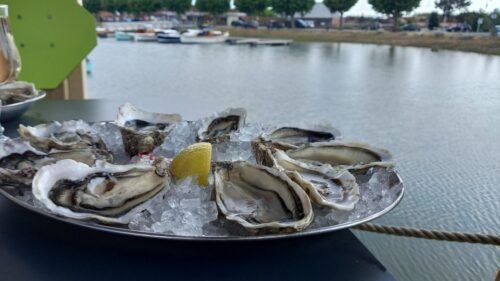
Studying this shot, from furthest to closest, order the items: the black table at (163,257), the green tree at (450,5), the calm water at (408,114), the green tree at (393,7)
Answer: the green tree at (393,7) → the green tree at (450,5) → the calm water at (408,114) → the black table at (163,257)

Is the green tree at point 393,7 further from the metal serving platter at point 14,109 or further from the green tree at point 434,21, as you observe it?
the metal serving platter at point 14,109

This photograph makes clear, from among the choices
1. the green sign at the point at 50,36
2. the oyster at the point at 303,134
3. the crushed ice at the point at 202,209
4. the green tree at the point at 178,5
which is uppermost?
the green tree at the point at 178,5

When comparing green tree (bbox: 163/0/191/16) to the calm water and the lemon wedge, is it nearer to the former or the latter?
the calm water

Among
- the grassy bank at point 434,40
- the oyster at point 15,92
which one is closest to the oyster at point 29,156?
the oyster at point 15,92

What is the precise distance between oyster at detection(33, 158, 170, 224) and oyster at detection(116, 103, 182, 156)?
16 centimetres

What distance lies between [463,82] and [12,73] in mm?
2841

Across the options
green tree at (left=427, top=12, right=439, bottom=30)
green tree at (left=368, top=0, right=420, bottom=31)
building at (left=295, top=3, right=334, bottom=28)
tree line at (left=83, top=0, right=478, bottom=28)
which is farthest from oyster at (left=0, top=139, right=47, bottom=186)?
building at (left=295, top=3, right=334, bottom=28)

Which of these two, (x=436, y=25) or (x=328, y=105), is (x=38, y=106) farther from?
(x=436, y=25)

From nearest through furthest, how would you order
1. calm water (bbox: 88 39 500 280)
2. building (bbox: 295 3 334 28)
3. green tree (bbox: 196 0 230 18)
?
calm water (bbox: 88 39 500 280) → green tree (bbox: 196 0 230 18) → building (bbox: 295 3 334 28)

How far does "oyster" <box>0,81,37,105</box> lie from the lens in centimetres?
108

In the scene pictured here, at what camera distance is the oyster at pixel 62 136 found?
0.63 meters

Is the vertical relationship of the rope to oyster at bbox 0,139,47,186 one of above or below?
below

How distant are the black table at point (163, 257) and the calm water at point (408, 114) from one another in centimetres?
34

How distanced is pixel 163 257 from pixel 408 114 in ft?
6.81
